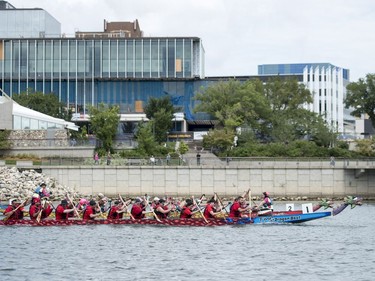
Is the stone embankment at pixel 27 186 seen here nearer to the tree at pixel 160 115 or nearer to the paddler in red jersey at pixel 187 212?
the paddler in red jersey at pixel 187 212

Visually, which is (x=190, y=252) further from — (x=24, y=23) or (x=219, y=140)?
(x=24, y=23)

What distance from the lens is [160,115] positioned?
11681 centimetres

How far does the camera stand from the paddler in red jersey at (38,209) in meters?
54.9

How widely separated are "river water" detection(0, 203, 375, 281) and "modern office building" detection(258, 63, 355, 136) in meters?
111

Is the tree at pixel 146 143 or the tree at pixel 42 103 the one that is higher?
the tree at pixel 42 103

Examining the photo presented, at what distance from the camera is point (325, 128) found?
369 feet

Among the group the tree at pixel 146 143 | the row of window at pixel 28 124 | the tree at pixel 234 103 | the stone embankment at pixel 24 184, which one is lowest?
the stone embankment at pixel 24 184

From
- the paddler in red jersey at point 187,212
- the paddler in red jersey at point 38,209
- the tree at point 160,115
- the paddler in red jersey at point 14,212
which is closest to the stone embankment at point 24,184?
the paddler in red jersey at point 38,209

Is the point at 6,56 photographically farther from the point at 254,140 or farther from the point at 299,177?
the point at 299,177

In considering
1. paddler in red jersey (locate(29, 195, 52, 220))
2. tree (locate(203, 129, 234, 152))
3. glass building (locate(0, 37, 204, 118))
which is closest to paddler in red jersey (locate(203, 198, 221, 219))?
paddler in red jersey (locate(29, 195, 52, 220))

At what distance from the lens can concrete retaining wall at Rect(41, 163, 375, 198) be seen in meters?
81.4

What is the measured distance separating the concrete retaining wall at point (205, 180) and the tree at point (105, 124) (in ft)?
57.2

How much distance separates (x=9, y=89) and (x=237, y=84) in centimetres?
3253

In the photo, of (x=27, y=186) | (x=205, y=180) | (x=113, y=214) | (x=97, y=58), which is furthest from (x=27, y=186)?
(x=97, y=58)
